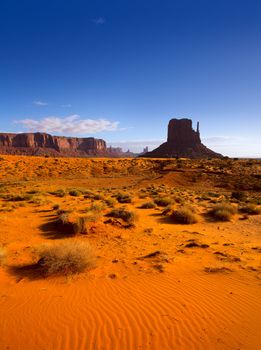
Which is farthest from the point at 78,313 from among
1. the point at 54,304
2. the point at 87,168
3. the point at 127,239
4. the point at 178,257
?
the point at 87,168

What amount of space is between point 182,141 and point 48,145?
8619 cm

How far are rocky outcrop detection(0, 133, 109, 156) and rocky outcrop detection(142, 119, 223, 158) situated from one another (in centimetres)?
6150

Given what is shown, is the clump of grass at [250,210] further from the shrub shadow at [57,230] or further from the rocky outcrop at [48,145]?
the rocky outcrop at [48,145]

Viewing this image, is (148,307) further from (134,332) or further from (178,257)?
(178,257)

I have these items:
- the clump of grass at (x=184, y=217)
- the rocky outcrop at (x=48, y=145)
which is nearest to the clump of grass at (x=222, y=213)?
the clump of grass at (x=184, y=217)

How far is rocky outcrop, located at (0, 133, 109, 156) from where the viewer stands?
14750 centimetres

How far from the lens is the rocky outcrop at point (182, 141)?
11238 cm

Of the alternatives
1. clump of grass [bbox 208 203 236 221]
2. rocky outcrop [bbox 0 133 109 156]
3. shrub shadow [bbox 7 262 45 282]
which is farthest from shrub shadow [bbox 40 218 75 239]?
rocky outcrop [bbox 0 133 109 156]

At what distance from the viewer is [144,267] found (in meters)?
7.11

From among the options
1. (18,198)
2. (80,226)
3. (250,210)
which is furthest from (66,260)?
→ (250,210)

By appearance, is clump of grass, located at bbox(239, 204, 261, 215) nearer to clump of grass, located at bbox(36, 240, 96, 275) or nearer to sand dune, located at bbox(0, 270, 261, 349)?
sand dune, located at bbox(0, 270, 261, 349)

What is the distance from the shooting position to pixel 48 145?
538ft

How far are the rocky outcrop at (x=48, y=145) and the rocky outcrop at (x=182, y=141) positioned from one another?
202 feet

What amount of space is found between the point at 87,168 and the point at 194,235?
37.1m
